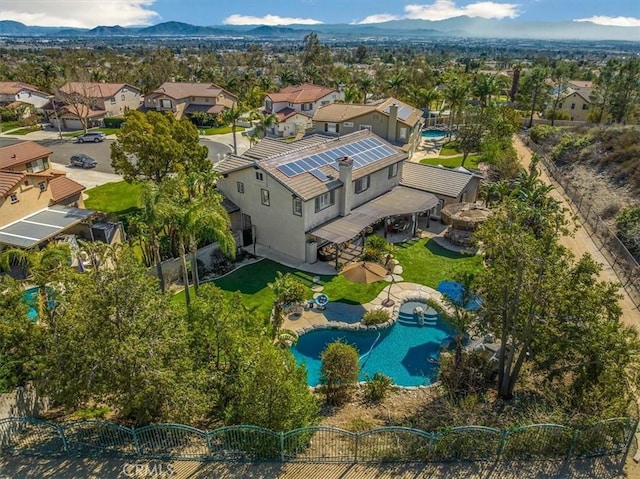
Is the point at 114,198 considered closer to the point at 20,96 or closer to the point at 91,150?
the point at 91,150

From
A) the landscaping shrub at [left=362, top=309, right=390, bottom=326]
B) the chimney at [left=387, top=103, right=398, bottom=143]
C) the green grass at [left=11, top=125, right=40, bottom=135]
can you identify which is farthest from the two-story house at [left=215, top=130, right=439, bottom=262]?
the green grass at [left=11, top=125, right=40, bottom=135]

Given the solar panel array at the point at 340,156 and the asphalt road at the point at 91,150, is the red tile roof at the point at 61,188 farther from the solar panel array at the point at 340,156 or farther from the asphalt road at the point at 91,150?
the solar panel array at the point at 340,156

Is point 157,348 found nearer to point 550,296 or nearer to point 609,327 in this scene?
point 550,296

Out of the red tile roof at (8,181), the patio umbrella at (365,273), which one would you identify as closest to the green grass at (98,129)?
the red tile roof at (8,181)

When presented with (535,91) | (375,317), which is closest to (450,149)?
(535,91)

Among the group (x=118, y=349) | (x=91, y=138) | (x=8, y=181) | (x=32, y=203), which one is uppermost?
(x=118, y=349)

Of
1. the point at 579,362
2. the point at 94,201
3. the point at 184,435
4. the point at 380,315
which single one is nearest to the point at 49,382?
the point at 184,435
